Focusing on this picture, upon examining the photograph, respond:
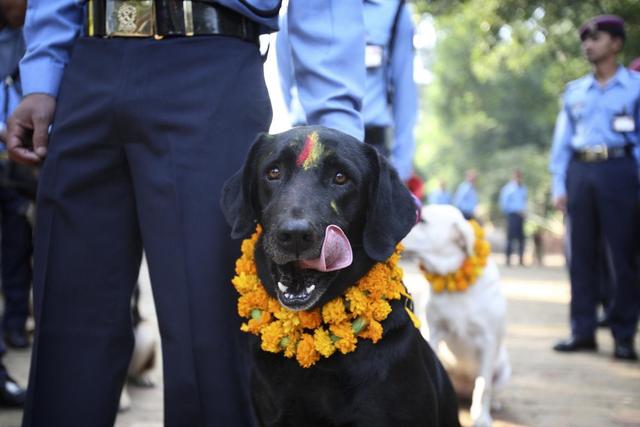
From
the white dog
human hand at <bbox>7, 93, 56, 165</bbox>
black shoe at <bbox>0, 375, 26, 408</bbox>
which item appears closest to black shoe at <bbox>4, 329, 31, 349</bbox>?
black shoe at <bbox>0, 375, 26, 408</bbox>

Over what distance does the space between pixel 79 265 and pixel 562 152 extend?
16.8 ft

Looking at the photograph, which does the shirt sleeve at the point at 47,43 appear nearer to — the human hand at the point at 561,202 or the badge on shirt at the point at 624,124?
the badge on shirt at the point at 624,124

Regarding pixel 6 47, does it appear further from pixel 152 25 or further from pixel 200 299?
pixel 200 299

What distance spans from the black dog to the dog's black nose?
4 cm

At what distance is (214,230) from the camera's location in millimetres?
2062

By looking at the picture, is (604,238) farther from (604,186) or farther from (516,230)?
(516,230)

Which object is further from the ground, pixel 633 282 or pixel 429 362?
Answer: pixel 429 362

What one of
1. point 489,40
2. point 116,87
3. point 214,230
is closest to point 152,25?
point 116,87

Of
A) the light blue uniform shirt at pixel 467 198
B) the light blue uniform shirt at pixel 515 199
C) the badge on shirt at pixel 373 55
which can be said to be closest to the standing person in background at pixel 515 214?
the light blue uniform shirt at pixel 515 199

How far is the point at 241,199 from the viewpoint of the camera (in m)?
2.01

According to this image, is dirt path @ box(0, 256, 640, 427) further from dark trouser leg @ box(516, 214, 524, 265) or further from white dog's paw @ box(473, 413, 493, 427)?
dark trouser leg @ box(516, 214, 524, 265)

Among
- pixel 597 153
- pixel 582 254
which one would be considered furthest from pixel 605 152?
pixel 582 254

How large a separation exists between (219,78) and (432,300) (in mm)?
2414

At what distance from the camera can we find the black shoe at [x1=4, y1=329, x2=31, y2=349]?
524cm
